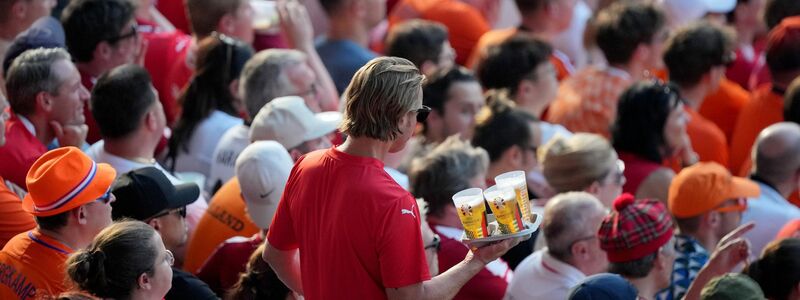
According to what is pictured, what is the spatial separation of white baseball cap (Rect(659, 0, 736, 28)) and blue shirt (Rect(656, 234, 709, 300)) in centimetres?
433

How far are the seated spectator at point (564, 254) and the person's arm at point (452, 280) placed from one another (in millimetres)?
1376

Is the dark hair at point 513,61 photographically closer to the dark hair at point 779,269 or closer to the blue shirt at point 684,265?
the blue shirt at point 684,265

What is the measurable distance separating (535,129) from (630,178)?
572 millimetres

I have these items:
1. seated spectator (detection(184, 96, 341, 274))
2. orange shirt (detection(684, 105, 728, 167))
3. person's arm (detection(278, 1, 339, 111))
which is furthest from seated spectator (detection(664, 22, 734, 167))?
seated spectator (detection(184, 96, 341, 274))

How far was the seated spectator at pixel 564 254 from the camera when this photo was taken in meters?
5.49

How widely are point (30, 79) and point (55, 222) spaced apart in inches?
57.4

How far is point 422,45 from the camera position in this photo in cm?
814

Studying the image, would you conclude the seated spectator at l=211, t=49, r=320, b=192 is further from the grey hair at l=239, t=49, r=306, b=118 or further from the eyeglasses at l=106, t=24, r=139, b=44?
the eyeglasses at l=106, t=24, r=139, b=44

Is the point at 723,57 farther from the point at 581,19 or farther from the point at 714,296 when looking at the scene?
the point at 714,296

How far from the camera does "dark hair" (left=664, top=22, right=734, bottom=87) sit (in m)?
8.48

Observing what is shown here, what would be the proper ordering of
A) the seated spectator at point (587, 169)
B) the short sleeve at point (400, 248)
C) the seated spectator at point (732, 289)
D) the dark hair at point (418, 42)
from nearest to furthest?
the short sleeve at point (400, 248)
the seated spectator at point (732, 289)
the seated spectator at point (587, 169)
the dark hair at point (418, 42)

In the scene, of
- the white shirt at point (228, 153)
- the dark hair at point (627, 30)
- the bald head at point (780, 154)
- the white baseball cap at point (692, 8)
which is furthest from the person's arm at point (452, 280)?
the white baseball cap at point (692, 8)

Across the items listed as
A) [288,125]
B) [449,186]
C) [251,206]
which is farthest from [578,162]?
[251,206]

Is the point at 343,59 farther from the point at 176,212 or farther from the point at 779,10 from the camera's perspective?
the point at 779,10
